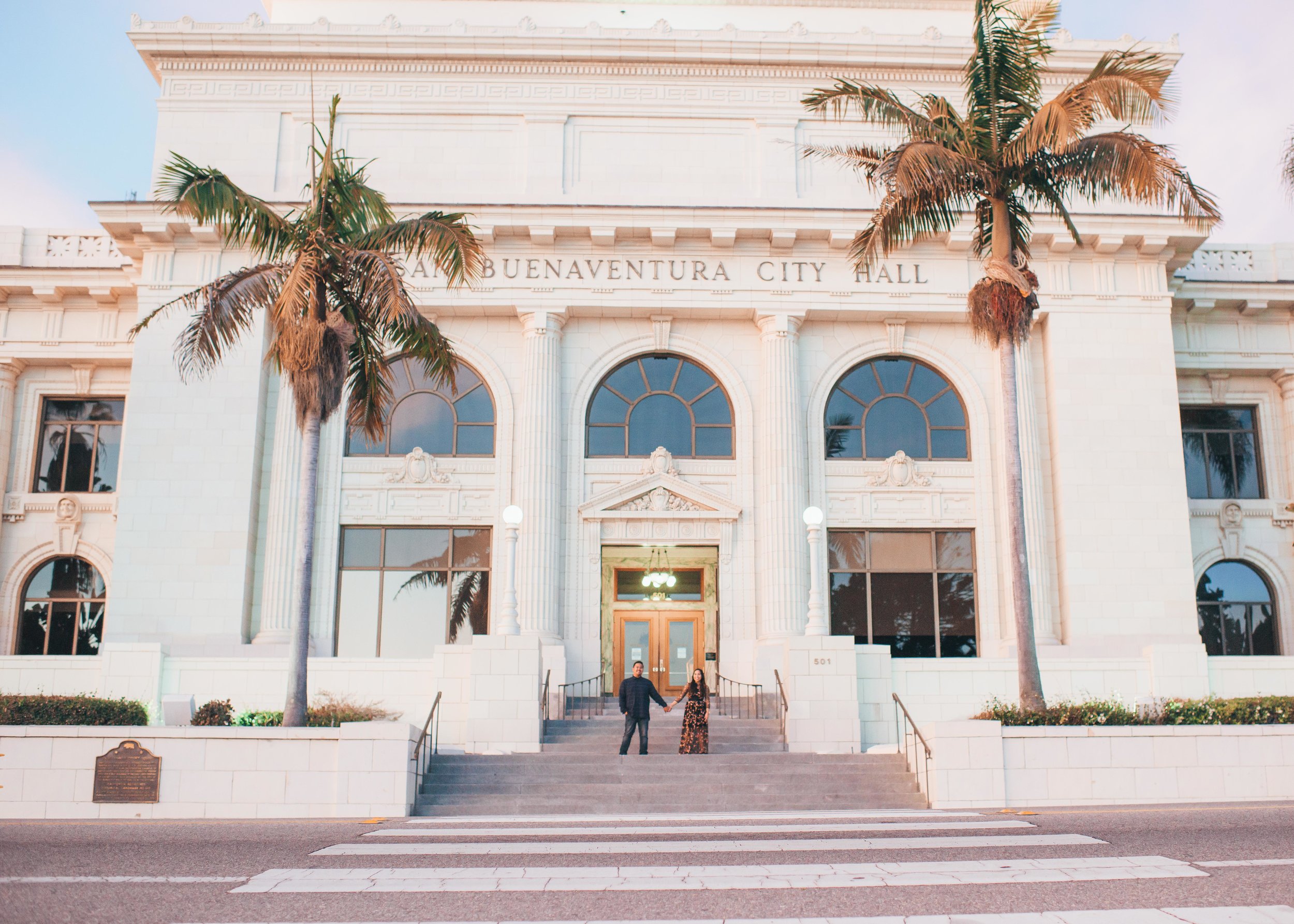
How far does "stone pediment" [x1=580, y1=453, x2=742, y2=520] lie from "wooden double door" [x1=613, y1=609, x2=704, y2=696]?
254 cm

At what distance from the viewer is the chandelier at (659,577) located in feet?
87.0

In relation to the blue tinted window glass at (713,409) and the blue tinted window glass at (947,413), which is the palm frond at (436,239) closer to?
the blue tinted window glass at (713,409)

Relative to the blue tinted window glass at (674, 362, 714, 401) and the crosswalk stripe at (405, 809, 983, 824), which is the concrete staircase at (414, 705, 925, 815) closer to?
the crosswalk stripe at (405, 809, 983, 824)

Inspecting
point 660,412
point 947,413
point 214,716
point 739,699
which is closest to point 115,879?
point 214,716

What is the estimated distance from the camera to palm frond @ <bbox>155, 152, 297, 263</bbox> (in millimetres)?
15961

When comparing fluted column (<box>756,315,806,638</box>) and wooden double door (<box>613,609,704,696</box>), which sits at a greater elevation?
fluted column (<box>756,315,806,638</box>)

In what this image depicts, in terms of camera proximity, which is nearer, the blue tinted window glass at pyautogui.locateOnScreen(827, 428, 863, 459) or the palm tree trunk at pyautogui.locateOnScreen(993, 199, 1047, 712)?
the palm tree trunk at pyautogui.locateOnScreen(993, 199, 1047, 712)

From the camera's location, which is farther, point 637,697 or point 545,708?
point 545,708

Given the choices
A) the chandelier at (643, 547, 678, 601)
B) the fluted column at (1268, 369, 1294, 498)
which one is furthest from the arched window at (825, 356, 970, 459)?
the fluted column at (1268, 369, 1294, 498)

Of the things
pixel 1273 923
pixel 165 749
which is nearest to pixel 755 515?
pixel 165 749

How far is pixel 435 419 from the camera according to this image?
2595cm

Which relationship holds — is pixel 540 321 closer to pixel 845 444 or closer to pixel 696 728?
pixel 845 444

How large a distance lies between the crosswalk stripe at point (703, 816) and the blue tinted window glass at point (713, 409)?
1243 cm

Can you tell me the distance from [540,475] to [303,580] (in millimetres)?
Answer: 9086
